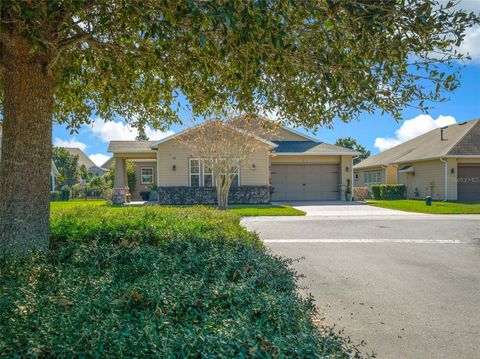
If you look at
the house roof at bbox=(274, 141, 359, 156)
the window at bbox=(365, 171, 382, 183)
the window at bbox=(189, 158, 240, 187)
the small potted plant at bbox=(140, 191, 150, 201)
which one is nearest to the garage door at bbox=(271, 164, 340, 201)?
the house roof at bbox=(274, 141, 359, 156)

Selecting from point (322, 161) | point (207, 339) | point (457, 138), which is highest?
point (457, 138)

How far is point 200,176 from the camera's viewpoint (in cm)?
2078

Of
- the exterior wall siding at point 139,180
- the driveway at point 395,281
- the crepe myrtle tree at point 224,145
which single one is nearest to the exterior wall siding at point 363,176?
the crepe myrtle tree at point 224,145

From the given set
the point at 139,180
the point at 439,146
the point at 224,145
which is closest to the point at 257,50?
the point at 224,145

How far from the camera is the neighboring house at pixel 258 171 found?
20.3m

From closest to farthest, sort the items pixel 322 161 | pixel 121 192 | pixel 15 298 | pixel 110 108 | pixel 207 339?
1. pixel 207 339
2. pixel 15 298
3. pixel 110 108
4. pixel 121 192
5. pixel 322 161

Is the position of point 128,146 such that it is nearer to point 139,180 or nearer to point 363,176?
point 139,180

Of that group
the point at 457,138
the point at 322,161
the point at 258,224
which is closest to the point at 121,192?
the point at 258,224

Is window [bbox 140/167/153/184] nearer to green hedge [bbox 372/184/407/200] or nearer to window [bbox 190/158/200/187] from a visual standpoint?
window [bbox 190/158/200/187]

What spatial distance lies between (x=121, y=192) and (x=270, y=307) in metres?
19.7

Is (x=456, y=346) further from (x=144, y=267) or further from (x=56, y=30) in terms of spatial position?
(x=56, y=30)

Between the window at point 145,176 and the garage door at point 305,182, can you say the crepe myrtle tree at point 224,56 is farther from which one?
the window at point 145,176

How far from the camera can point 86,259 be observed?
3793 millimetres

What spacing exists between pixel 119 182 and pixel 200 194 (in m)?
5.33
